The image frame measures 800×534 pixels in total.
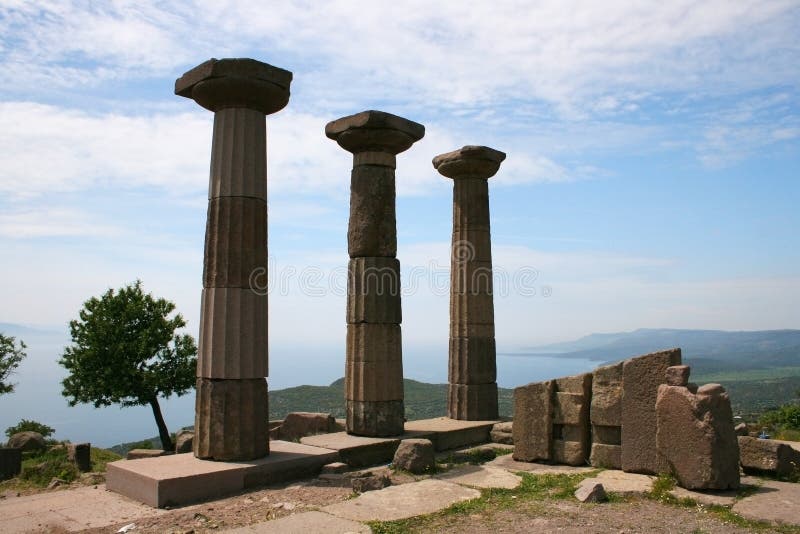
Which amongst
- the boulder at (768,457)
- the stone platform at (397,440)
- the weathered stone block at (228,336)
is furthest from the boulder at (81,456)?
the boulder at (768,457)

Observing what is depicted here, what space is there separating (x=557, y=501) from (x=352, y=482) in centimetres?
266

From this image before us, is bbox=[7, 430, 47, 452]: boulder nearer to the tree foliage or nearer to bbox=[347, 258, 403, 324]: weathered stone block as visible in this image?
the tree foliage

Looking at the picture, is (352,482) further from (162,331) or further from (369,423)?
(162,331)

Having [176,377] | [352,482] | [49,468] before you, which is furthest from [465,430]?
[176,377]

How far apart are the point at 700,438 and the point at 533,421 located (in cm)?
301

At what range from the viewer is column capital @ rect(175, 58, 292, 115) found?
31.0 ft

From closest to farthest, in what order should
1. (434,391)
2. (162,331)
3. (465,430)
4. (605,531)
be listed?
(605,531) → (465,430) → (162,331) → (434,391)

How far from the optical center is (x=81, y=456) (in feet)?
43.4

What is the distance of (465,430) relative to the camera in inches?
519

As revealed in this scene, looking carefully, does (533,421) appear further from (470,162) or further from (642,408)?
(470,162)

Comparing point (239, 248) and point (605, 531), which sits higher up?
point (239, 248)

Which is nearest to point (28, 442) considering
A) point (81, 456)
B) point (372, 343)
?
point (81, 456)

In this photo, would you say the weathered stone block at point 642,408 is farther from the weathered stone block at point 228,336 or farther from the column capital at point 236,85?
the column capital at point 236,85

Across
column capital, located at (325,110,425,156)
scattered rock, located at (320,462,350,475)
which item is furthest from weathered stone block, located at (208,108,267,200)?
scattered rock, located at (320,462,350,475)
